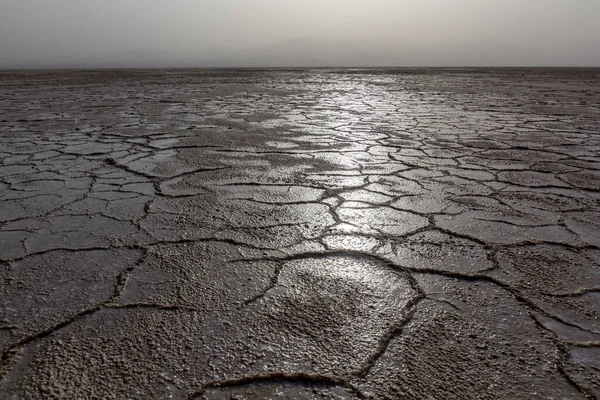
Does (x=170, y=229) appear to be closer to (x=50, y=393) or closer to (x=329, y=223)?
(x=329, y=223)

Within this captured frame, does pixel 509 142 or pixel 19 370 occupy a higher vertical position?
pixel 509 142

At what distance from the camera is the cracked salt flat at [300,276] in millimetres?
958

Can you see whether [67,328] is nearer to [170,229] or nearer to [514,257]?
[170,229]

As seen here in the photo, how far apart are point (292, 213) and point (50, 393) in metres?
1.24

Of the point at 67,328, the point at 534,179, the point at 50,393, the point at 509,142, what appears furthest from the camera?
the point at 509,142

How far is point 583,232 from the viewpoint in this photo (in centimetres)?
172

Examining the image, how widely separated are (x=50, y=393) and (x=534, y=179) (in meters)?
2.71

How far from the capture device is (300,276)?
4.55 feet

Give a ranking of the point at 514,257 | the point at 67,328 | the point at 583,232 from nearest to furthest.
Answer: the point at 67,328 → the point at 514,257 → the point at 583,232

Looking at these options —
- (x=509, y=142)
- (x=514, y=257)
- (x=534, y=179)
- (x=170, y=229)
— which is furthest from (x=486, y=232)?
(x=509, y=142)

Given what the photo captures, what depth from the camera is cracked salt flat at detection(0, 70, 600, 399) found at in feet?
3.14

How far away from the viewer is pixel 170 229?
5.86 ft

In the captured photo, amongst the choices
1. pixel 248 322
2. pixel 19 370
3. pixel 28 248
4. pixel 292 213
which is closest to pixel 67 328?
pixel 19 370

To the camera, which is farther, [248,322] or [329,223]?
[329,223]
